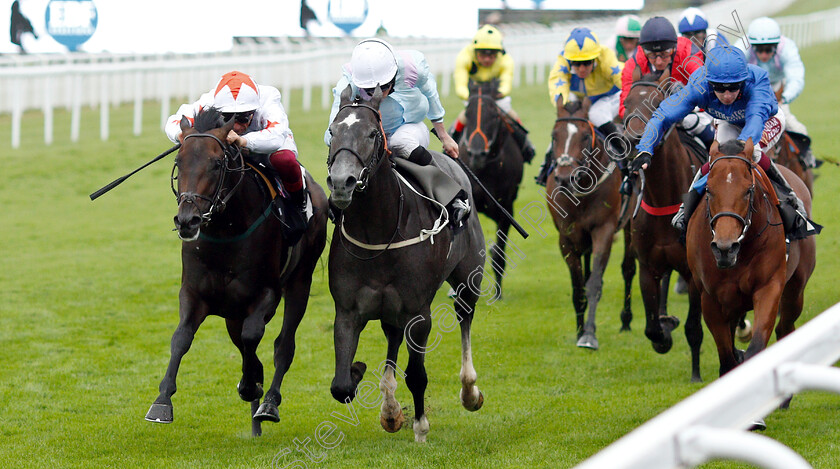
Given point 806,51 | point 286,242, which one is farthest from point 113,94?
point 806,51

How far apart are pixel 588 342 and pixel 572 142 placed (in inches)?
65.1

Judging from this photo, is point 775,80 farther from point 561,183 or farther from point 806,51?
point 806,51

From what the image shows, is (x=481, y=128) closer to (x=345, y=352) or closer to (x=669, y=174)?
(x=669, y=174)

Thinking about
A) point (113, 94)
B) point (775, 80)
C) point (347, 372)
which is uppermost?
point (775, 80)

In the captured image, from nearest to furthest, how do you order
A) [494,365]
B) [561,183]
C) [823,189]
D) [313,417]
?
1. [313,417]
2. [494,365]
3. [561,183]
4. [823,189]

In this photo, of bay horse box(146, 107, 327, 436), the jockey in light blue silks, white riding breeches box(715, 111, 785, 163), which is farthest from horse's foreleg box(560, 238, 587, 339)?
bay horse box(146, 107, 327, 436)

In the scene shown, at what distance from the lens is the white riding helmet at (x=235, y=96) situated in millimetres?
5645

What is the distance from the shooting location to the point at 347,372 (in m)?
5.41

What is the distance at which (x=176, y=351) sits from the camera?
17.3 ft

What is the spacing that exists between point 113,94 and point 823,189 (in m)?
14.6

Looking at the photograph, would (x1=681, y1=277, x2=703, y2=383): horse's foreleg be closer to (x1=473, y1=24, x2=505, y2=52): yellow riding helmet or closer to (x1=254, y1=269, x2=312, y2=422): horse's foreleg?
(x1=254, y1=269, x2=312, y2=422): horse's foreleg

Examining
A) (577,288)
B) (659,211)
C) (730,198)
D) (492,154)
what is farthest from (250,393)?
(492,154)

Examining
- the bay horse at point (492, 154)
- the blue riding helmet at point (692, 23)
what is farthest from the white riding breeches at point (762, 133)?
the bay horse at point (492, 154)

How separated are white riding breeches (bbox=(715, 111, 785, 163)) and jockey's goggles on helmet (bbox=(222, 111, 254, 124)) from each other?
2.78m
